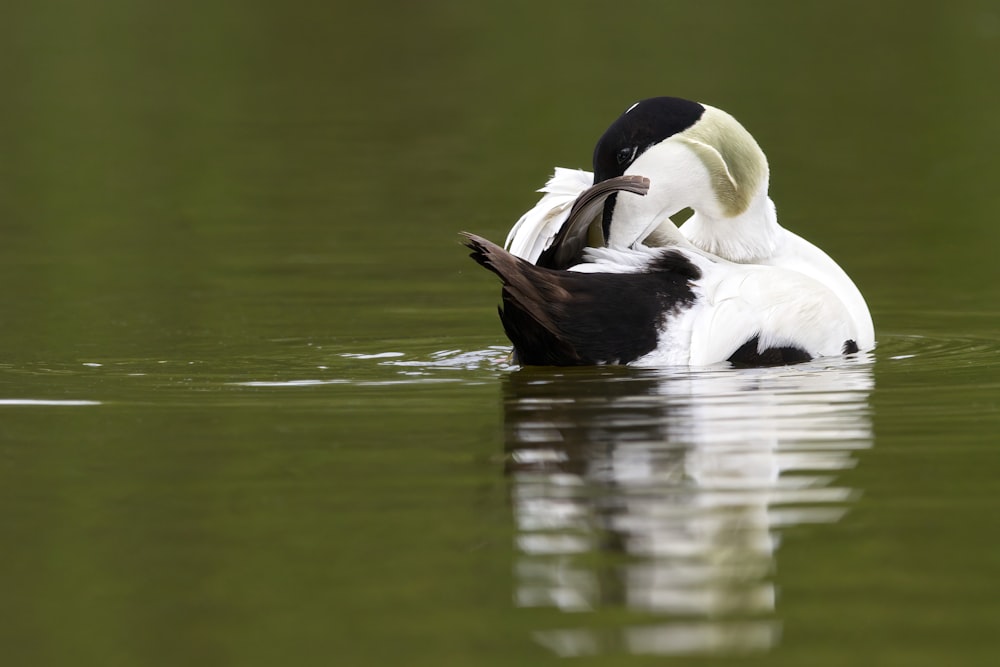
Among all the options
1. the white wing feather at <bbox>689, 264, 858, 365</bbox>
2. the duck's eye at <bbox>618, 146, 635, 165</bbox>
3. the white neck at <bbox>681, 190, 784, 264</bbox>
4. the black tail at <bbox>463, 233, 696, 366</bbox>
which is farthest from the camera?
the white neck at <bbox>681, 190, 784, 264</bbox>

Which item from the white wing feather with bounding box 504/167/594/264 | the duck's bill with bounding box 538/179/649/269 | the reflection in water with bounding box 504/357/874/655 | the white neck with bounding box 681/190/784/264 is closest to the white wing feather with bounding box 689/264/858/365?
the reflection in water with bounding box 504/357/874/655

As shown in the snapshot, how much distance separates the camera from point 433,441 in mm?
6824

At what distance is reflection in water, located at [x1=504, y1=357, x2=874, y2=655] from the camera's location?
4789 millimetres

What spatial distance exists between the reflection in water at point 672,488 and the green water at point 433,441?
2 centimetres

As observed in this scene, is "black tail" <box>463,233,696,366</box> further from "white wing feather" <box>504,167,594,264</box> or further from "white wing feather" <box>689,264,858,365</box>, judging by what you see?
"white wing feather" <box>504,167,594,264</box>

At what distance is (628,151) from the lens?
26.7ft

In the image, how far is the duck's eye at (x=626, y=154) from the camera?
26.7ft

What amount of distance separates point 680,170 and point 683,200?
0.57ft

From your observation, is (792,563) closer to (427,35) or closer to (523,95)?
(523,95)

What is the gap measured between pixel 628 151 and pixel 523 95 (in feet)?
48.4

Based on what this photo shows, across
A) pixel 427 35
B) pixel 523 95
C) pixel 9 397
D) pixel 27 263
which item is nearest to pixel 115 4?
pixel 427 35

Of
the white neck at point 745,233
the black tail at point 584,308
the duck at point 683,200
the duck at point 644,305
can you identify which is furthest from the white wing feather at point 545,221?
the white neck at point 745,233

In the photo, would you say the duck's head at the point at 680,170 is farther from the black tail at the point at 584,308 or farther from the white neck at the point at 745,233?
the black tail at the point at 584,308

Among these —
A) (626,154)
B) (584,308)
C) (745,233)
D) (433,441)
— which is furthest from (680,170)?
(433,441)
